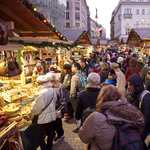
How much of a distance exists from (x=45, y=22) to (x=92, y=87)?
3333 mm

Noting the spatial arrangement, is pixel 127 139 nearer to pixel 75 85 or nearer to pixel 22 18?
pixel 75 85

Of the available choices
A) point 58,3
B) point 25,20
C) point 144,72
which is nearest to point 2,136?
point 25,20

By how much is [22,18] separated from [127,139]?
4640mm

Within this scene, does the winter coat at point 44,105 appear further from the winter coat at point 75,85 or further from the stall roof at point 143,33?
the stall roof at point 143,33

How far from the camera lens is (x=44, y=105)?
3236mm

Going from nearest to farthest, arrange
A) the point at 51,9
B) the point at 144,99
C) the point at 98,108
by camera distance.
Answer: the point at 98,108 → the point at 144,99 → the point at 51,9

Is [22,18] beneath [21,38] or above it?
above

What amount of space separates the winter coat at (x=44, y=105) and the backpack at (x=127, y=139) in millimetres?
1831

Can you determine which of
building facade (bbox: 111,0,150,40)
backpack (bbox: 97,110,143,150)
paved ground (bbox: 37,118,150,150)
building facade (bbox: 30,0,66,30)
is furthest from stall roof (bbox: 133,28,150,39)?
building facade (bbox: 111,0,150,40)

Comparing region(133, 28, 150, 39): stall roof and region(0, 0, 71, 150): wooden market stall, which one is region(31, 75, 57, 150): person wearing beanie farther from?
region(133, 28, 150, 39): stall roof

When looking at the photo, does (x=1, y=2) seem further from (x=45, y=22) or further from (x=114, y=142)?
(x=114, y=142)

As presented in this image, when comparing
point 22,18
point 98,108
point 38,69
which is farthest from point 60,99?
point 38,69

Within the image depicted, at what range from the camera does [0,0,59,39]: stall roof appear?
4.02 m

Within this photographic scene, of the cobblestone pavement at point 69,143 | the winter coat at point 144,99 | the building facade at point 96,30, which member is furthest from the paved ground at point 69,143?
the building facade at point 96,30
